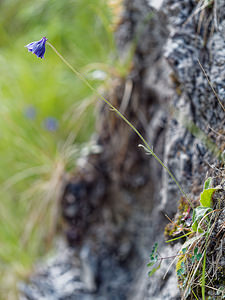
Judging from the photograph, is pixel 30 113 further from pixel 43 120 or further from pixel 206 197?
pixel 206 197

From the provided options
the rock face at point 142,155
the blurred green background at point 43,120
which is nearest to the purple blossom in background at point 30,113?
the blurred green background at point 43,120

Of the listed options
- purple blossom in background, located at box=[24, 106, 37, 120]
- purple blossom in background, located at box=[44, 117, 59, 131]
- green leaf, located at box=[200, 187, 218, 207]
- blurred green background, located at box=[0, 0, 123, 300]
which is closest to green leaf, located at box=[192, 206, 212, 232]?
green leaf, located at box=[200, 187, 218, 207]

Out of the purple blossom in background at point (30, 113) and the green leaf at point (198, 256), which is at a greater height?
the purple blossom in background at point (30, 113)

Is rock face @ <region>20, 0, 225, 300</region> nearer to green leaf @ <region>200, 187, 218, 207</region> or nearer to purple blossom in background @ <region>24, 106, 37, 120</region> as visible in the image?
green leaf @ <region>200, 187, 218, 207</region>

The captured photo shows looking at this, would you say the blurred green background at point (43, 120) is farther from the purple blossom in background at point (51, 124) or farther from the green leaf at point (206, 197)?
the green leaf at point (206, 197)

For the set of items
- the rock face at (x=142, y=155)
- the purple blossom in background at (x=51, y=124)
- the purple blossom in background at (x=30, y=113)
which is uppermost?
the purple blossom in background at (x=30, y=113)

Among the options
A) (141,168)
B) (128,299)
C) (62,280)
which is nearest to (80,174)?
(141,168)

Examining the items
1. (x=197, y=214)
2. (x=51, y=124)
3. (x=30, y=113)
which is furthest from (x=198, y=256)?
(x=30, y=113)
